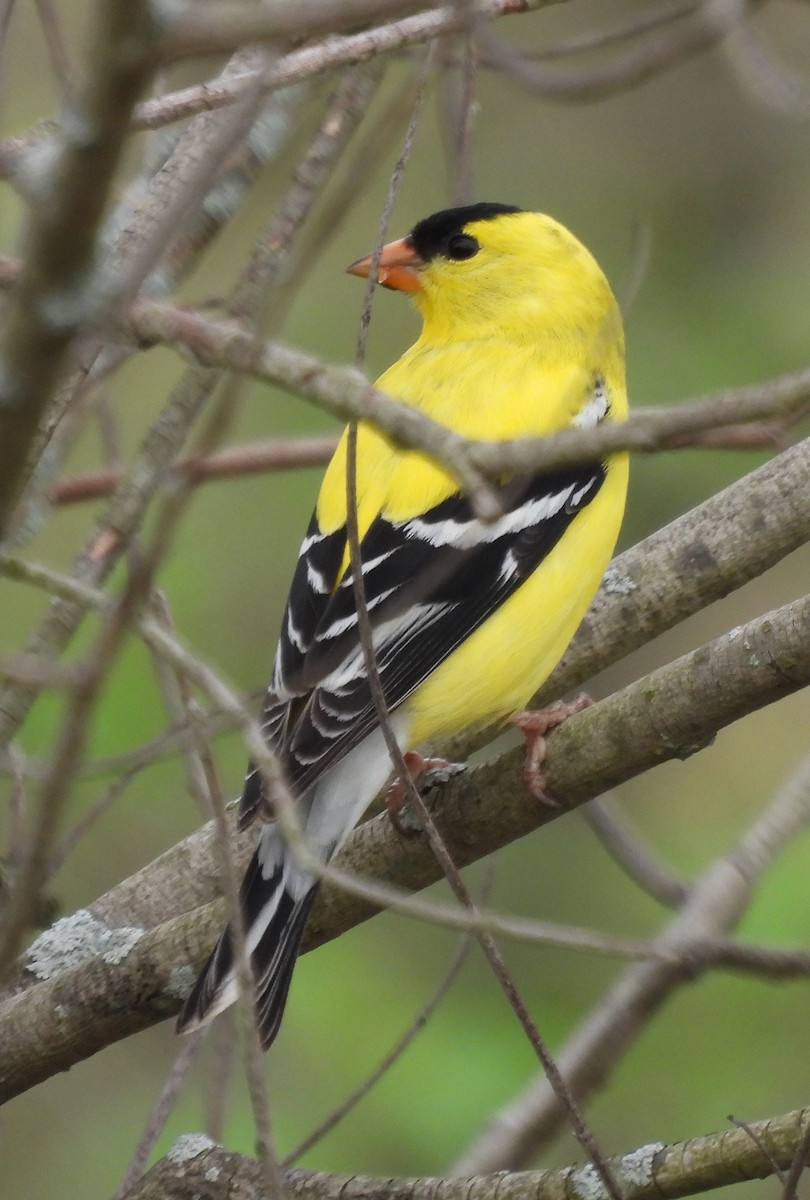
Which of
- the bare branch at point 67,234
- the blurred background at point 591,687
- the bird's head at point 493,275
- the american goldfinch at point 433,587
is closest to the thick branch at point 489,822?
the american goldfinch at point 433,587

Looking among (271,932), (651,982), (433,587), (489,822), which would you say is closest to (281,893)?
(271,932)

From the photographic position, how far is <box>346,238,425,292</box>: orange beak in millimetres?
4004

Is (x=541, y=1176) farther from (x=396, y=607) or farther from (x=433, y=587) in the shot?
(x=396, y=607)

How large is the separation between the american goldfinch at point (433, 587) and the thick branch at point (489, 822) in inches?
8.0

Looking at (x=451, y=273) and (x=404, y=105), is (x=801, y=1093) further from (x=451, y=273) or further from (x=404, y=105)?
(x=404, y=105)

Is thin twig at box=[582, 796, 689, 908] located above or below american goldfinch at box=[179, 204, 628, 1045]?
below

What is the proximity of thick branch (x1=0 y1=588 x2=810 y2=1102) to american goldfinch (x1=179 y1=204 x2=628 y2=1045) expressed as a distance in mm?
203

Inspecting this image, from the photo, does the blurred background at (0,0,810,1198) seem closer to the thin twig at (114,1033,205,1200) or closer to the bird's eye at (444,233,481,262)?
the bird's eye at (444,233,481,262)

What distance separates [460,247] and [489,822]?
6.31ft

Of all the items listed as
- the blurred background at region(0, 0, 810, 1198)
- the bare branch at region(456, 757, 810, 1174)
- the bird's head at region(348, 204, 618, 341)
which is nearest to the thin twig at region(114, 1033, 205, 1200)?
the bare branch at region(456, 757, 810, 1174)

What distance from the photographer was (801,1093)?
3.91 metres

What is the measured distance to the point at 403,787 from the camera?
2684 millimetres

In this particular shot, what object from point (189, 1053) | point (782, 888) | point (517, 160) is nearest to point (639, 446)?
point (189, 1053)

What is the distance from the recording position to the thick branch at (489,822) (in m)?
2.29
